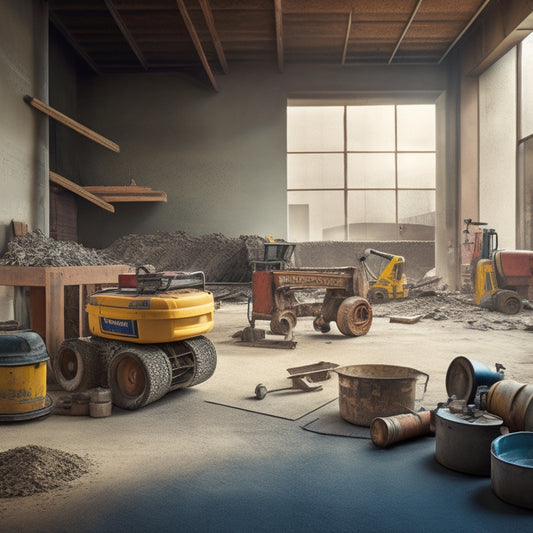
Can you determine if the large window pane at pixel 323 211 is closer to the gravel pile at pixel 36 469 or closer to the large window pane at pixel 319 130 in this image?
the large window pane at pixel 319 130

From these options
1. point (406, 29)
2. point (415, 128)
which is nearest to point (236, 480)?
point (406, 29)

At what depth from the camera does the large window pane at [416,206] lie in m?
20.8

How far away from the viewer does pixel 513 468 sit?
265cm

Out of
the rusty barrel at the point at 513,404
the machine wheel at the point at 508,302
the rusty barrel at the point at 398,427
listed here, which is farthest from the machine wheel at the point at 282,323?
the machine wheel at the point at 508,302

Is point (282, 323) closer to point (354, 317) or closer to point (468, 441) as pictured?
point (354, 317)

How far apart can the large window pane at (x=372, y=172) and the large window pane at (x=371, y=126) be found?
38 cm

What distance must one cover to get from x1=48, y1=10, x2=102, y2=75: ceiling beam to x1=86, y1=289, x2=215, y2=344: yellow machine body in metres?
12.5

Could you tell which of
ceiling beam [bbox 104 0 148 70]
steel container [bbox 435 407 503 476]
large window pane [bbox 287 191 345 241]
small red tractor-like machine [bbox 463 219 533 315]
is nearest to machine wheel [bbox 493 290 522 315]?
small red tractor-like machine [bbox 463 219 533 315]

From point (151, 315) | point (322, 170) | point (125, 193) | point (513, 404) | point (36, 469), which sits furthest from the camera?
point (322, 170)

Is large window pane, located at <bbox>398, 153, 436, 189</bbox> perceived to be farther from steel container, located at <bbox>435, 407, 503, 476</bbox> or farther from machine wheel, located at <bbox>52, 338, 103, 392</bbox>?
steel container, located at <bbox>435, 407, 503, 476</bbox>

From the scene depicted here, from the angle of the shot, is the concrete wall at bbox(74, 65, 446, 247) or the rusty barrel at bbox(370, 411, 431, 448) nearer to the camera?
the rusty barrel at bbox(370, 411, 431, 448)

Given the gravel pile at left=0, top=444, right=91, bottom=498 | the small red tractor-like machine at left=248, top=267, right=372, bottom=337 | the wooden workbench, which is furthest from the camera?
the small red tractor-like machine at left=248, top=267, right=372, bottom=337

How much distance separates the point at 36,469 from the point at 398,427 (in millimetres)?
2288

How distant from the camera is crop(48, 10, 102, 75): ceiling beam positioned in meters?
14.5
